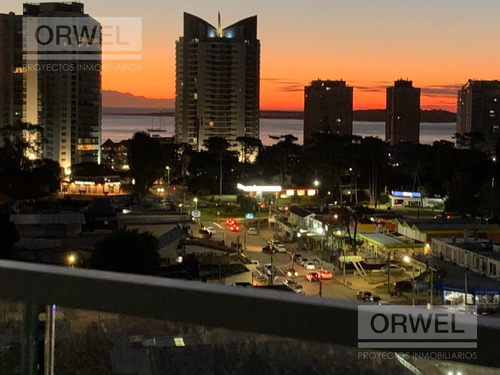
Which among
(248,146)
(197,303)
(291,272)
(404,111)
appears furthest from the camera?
(404,111)

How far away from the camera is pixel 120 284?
0.43 meters

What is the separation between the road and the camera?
6395 mm

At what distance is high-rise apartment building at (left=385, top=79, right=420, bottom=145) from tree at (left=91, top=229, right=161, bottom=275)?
105 feet

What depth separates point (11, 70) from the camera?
19.8 meters

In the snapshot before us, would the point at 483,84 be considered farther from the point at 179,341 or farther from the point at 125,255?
the point at 179,341

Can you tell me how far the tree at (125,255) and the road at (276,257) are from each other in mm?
1410

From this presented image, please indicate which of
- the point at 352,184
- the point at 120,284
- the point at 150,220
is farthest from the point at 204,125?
the point at 120,284

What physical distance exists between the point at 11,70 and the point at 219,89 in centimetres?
749

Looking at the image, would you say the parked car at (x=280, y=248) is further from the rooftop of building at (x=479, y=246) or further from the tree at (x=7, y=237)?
the tree at (x=7, y=237)

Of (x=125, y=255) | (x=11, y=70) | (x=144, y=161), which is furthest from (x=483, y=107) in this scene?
(x=125, y=255)

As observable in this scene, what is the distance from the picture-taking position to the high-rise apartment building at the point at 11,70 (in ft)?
65.0

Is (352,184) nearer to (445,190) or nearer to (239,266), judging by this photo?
(445,190)

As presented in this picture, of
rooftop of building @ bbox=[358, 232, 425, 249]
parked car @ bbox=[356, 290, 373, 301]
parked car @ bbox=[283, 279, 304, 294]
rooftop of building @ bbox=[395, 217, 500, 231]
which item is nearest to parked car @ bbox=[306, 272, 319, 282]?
parked car @ bbox=[283, 279, 304, 294]

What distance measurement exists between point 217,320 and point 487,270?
21.5 ft
